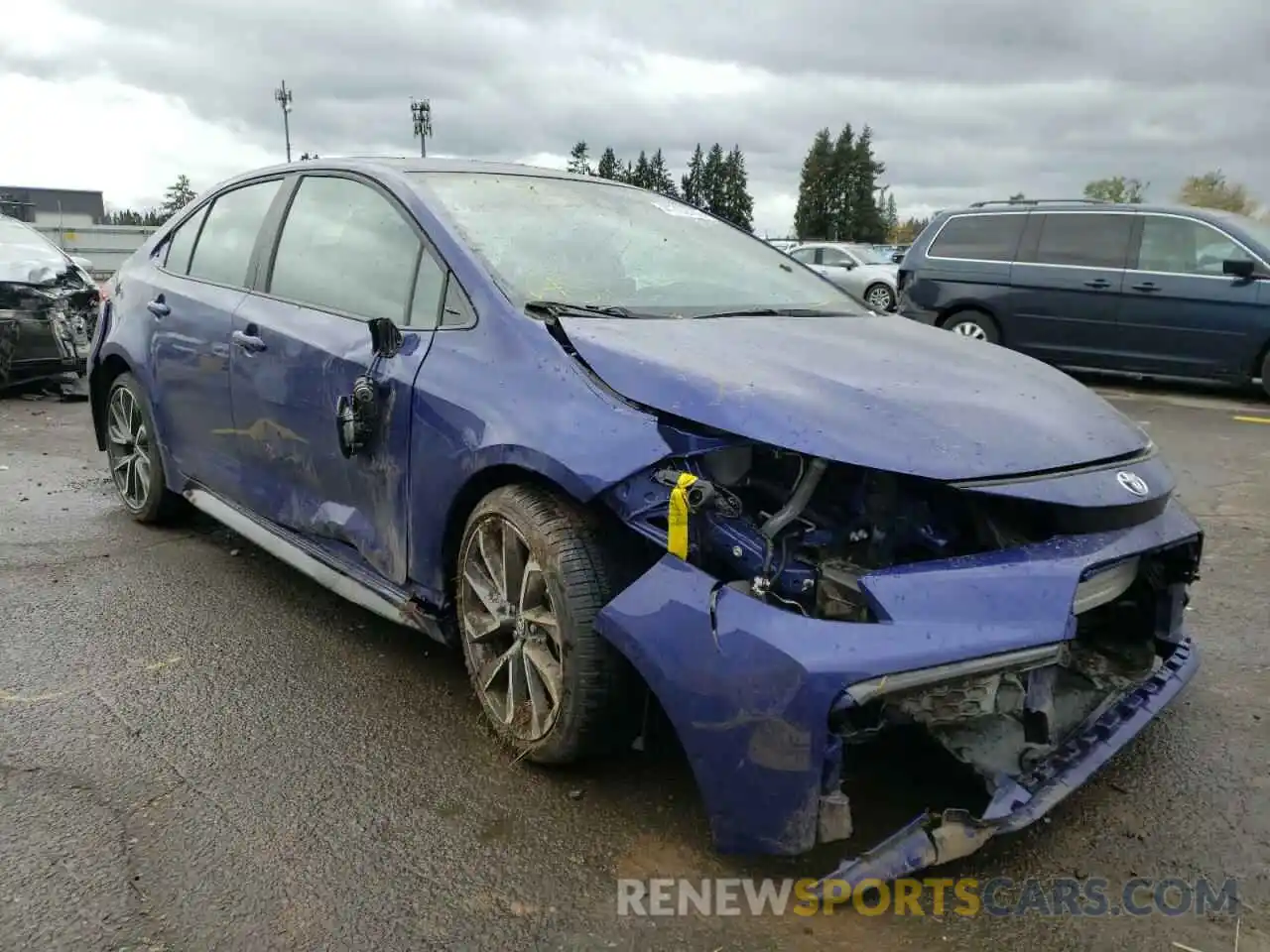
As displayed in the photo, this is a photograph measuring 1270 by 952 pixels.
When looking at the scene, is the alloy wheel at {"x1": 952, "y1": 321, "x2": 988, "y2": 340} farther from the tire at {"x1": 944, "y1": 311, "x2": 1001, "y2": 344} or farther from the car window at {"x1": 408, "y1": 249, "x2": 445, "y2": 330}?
the car window at {"x1": 408, "y1": 249, "x2": 445, "y2": 330}

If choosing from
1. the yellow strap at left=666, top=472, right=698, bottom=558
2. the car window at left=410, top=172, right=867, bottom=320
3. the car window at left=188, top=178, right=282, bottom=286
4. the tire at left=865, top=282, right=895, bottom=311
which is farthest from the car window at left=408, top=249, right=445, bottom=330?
the tire at left=865, top=282, right=895, bottom=311

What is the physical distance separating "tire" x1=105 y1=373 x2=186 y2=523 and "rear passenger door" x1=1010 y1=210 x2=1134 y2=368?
26.9 feet

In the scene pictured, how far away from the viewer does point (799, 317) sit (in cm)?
A: 330

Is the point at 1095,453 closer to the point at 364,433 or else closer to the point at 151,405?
the point at 364,433

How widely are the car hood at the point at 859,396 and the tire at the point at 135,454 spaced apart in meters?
2.81

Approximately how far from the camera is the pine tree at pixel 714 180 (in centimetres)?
8306

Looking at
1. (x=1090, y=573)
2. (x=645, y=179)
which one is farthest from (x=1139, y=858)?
(x=645, y=179)

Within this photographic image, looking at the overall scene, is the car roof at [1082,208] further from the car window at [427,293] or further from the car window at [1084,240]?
the car window at [427,293]

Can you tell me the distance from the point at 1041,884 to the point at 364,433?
7.16ft

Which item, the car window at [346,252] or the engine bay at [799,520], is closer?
the engine bay at [799,520]

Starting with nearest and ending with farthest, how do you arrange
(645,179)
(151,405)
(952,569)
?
(952,569) → (151,405) → (645,179)

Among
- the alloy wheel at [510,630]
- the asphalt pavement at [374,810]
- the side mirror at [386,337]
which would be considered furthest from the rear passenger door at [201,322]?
the alloy wheel at [510,630]

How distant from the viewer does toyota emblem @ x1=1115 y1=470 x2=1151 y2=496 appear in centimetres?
248

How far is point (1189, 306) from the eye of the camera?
917cm
